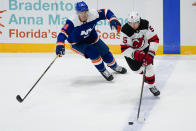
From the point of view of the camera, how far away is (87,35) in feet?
11.9

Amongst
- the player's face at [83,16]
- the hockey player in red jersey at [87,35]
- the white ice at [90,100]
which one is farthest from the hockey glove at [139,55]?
the player's face at [83,16]

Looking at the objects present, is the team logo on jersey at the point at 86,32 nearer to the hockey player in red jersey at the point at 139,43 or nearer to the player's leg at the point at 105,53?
the player's leg at the point at 105,53

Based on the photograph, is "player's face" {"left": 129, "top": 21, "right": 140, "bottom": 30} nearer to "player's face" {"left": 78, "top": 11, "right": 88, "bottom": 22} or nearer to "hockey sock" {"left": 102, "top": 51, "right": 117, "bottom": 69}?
"player's face" {"left": 78, "top": 11, "right": 88, "bottom": 22}

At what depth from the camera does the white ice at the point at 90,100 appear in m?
2.38

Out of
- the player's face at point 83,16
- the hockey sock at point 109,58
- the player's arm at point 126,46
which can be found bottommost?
the hockey sock at point 109,58

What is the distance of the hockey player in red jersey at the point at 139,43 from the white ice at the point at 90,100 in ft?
0.98

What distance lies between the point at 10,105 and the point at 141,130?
1.29 meters

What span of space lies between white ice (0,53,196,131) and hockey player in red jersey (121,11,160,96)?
0.30 metres

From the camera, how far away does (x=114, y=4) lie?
552 centimetres

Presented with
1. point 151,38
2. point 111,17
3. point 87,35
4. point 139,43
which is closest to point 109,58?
point 87,35

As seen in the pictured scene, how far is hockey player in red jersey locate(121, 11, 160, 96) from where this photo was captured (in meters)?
2.79

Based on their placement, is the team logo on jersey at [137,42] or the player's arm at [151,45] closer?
the player's arm at [151,45]

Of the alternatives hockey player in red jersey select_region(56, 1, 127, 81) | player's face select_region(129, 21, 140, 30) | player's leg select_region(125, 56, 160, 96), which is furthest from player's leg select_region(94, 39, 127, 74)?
player's face select_region(129, 21, 140, 30)

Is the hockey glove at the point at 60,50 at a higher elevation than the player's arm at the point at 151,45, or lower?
lower
